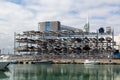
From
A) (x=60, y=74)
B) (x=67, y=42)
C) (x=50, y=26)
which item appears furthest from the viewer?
(x=50, y=26)

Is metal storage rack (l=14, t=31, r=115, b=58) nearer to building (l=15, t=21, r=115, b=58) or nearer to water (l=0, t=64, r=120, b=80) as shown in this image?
building (l=15, t=21, r=115, b=58)

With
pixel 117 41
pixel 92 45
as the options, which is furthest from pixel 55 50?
pixel 117 41

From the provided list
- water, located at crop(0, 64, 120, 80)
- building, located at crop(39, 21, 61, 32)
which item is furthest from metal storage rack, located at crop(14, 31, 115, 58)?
water, located at crop(0, 64, 120, 80)

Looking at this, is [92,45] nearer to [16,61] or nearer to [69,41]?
[69,41]

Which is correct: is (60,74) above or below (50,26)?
below

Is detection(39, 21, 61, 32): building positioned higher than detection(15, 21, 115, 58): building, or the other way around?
detection(39, 21, 61, 32): building

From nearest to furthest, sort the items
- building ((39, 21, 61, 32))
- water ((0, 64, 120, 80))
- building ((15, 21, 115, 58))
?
water ((0, 64, 120, 80))
building ((15, 21, 115, 58))
building ((39, 21, 61, 32))

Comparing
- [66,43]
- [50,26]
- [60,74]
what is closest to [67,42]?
[66,43]

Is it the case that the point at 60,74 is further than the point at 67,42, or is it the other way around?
the point at 67,42

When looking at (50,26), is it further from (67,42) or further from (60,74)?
(60,74)

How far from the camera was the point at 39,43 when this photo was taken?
148 metres

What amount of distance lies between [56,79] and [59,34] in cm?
10243

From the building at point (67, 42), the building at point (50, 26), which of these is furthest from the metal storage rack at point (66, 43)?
the building at point (50, 26)

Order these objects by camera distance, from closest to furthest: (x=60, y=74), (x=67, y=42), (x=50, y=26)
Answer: (x=60, y=74) < (x=67, y=42) < (x=50, y=26)
